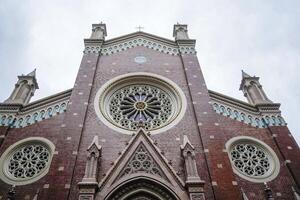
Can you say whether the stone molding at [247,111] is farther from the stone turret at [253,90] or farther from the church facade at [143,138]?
the stone turret at [253,90]

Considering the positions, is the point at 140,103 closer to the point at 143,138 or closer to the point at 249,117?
the point at 143,138

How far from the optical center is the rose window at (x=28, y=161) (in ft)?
49.1

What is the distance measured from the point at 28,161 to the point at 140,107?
6.88 metres

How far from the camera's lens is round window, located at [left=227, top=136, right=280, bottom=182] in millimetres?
15188

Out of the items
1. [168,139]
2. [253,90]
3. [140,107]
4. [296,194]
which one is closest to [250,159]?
[296,194]

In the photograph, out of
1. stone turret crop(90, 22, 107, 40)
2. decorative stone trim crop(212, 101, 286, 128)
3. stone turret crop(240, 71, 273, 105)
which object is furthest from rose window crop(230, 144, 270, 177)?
stone turret crop(90, 22, 107, 40)

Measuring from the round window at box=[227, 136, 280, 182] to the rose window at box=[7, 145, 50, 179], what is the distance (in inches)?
394

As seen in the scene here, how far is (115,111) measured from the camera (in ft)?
58.2

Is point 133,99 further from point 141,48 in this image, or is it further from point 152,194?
point 152,194

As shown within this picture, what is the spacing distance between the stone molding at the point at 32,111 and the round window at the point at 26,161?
62.2 inches

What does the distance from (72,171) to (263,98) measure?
41.9 feet

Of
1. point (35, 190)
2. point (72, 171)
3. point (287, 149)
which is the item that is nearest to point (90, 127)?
point (72, 171)

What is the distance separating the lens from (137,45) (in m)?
22.5

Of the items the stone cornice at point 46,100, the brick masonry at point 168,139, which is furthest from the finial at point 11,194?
the stone cornice at point 46,100
